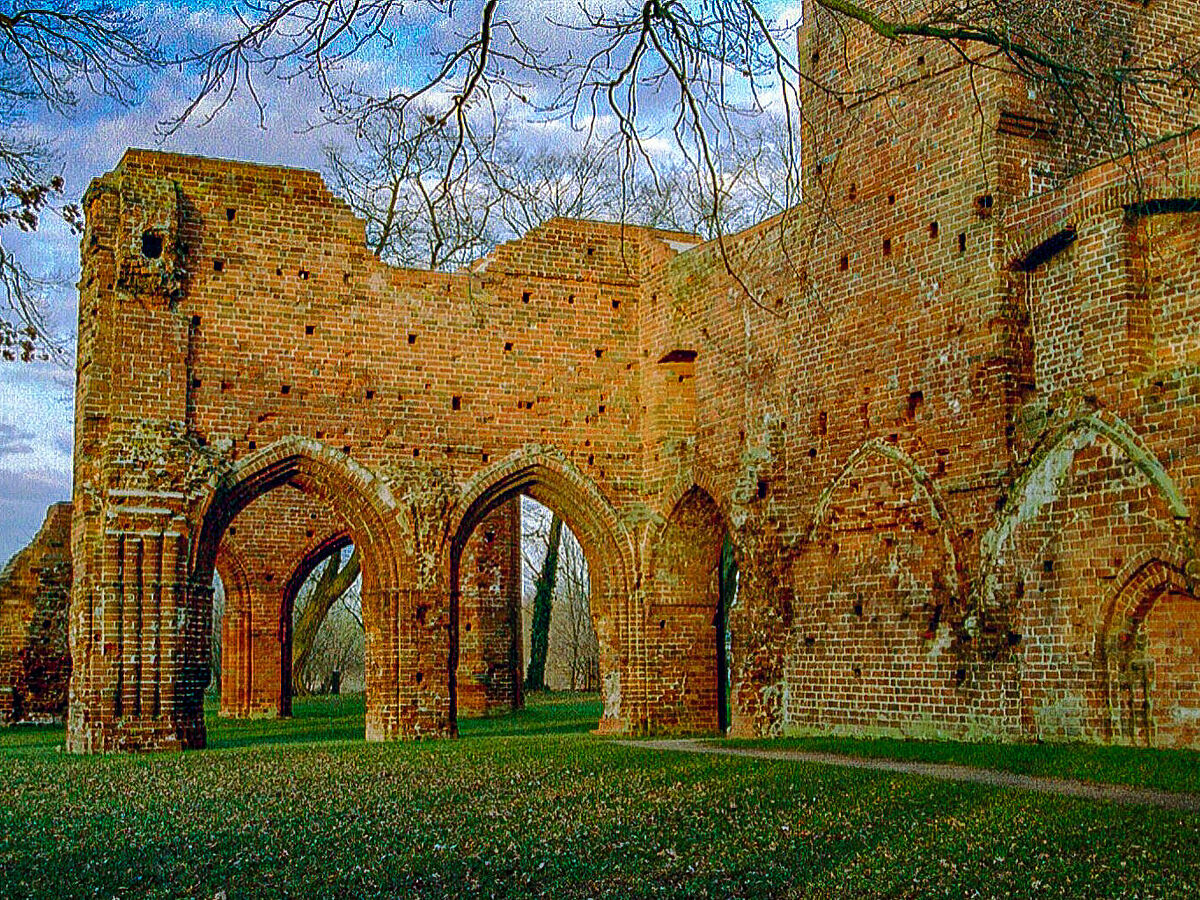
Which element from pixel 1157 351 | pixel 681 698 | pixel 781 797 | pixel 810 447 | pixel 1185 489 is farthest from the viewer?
pixel 681 698

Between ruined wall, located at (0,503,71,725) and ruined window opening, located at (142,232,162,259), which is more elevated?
ruined window opening, located at (142,232,162,259)

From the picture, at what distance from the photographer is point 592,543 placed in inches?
798

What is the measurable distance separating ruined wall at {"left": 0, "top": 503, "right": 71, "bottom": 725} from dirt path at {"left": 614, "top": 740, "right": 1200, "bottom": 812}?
42.9 ft

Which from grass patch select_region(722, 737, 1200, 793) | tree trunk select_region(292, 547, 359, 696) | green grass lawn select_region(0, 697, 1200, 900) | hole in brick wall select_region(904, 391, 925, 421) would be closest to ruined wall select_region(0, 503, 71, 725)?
tree trunk select_region(292, 547, 359, 696)

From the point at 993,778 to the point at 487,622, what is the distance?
14.1 metres

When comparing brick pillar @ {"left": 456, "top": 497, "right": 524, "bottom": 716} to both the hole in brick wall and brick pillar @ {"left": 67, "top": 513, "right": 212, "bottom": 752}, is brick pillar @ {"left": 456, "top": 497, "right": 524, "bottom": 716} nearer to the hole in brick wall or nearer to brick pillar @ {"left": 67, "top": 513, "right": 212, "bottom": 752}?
brick pillar @ {"left": 67, "top": 513, "right": 212, "bottom": 752}

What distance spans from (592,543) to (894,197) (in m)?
6.57

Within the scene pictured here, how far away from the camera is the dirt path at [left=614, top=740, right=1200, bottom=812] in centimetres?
1005

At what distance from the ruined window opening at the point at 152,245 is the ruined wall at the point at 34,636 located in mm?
8246

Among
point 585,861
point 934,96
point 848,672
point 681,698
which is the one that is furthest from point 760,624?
point 585,861

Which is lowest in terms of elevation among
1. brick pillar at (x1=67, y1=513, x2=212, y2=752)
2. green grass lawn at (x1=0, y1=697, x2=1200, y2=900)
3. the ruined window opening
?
green grass lawn at (x1=0, y1=697, x2=1200, y2=900)

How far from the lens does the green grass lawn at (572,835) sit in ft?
25.1

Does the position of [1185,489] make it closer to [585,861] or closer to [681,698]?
[585,861]

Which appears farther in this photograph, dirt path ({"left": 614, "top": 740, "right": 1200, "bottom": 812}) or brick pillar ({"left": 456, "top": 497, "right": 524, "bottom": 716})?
brick pillar ({"left": 456, "top": 497, "right": 524, "bottom": 716})
